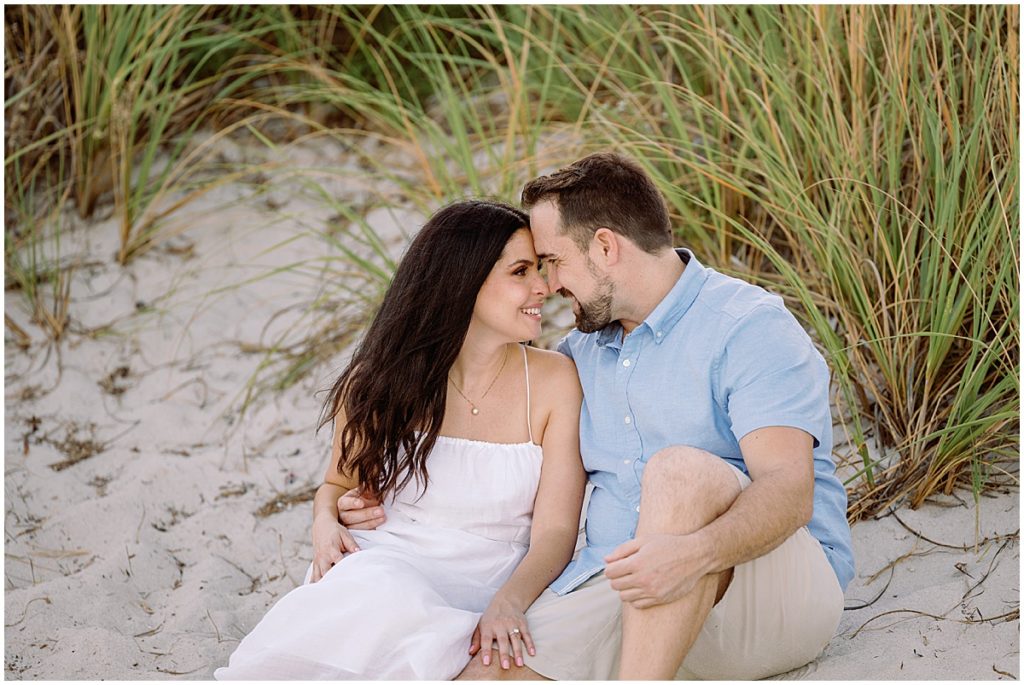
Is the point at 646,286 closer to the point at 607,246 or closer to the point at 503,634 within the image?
the point at 607,246

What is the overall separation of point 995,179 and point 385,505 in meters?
1.81

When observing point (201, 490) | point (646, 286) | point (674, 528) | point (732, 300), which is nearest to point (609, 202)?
point (646, 286)

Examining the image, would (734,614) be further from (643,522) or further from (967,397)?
(967,397)

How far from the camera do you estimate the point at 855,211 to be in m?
3.30

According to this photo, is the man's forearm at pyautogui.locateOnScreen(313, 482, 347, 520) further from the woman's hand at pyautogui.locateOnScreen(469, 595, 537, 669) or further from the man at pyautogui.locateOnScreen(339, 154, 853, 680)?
the woman's hand at pyautogui.locateOnScreen(469, 595, 537, 669)

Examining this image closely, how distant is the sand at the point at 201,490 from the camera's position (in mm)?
2668

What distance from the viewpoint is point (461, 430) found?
2.71 metres

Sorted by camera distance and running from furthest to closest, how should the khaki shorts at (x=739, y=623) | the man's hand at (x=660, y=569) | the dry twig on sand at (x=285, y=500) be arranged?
the dry twig on sand at (x=285, y=500), the khaki shorts at (x=739, y=623), the man's hand at (x=660, y=569)

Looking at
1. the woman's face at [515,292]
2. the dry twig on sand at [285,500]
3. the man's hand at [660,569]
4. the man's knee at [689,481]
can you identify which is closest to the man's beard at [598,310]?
the woman's face at [515,292]

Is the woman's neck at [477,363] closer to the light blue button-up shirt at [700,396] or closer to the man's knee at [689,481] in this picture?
the light blue button-up shirt at [700,396]

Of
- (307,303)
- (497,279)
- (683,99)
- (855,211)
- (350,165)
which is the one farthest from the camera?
(350,165)

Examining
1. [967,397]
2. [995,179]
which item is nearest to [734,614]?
[967,397]

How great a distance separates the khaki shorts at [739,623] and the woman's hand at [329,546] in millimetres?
473

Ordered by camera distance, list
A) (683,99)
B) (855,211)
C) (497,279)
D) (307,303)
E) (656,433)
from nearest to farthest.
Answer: (656,433) < (497,279) < (855,211) < (683,99) < (307,303)
